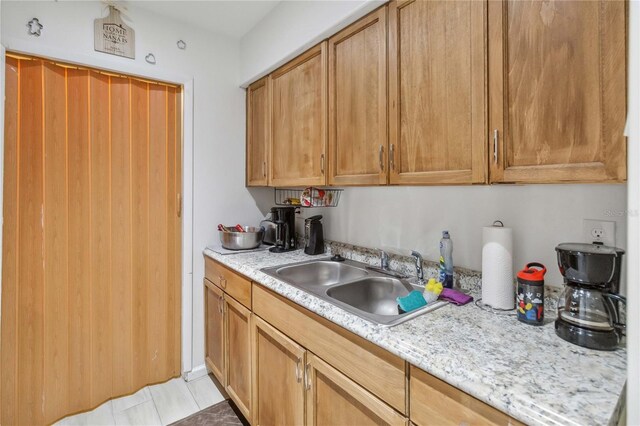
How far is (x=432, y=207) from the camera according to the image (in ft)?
5.02

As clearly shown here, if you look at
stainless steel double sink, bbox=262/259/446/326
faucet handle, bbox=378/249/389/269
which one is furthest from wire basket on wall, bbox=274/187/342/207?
faucet handle, bbox=378/249/389/269

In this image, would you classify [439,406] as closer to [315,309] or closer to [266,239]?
[315,309]

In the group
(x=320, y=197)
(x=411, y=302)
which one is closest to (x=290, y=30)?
(x=320, y=197)

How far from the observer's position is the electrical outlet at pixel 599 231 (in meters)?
1.00

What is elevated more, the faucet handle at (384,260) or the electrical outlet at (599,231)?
the electrical outlet at (599,231)

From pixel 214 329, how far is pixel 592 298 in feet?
6.55

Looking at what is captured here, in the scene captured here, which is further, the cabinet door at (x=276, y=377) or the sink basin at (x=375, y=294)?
the sink basin at (x=375, y=294)

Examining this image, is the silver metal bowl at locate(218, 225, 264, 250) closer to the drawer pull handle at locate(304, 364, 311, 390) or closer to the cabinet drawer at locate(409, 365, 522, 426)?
the drawer pull handle at locate(304, 364, 311, 390)

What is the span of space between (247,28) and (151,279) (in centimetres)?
182

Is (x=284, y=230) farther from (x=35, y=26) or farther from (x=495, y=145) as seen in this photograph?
(x=35, y=26)

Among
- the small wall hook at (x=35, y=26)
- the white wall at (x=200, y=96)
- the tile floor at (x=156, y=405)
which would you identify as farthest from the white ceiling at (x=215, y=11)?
the tile floor at (x=156, y=405)

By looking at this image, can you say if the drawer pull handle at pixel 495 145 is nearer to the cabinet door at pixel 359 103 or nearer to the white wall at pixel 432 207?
the white wall at pixel 432 207

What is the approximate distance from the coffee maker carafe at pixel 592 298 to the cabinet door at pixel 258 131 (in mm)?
1726

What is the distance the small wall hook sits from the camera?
5.52 ft
